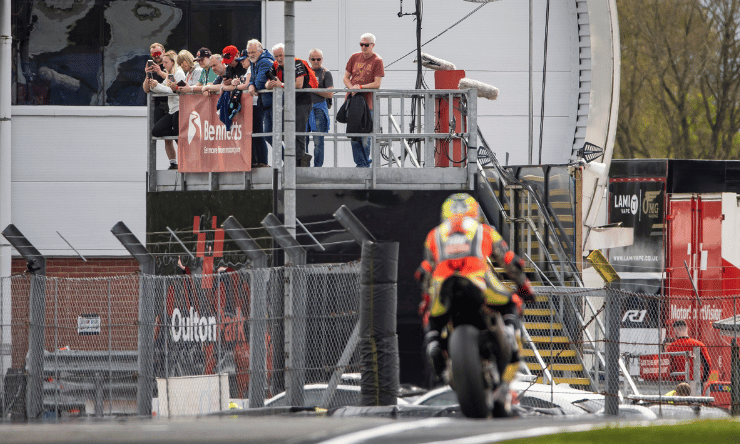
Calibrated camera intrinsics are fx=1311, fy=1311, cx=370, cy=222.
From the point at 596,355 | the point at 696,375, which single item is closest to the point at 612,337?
→ the point at 596,355

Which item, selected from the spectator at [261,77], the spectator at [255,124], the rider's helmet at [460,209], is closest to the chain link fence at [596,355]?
the spectator at [255,124]

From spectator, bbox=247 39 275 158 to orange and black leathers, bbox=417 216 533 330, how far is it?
24.5ft

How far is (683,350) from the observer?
16.5 meters

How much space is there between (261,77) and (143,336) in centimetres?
462

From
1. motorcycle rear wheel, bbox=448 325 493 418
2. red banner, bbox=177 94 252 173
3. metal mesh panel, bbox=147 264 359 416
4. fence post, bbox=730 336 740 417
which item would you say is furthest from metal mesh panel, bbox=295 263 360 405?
red banner, bbox=177 94 252 173

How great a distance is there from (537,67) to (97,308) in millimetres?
9891

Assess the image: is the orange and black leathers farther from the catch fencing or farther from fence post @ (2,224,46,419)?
fence post @ (2,224,46,419)

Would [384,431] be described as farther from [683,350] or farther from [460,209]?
[683,350]

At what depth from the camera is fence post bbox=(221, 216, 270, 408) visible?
40.3 ft

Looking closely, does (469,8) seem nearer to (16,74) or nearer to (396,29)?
(396,29)

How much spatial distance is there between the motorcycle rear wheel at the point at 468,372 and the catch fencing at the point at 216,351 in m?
2.88

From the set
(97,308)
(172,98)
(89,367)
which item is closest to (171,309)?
(89,367)

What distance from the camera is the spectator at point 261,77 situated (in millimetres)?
16969

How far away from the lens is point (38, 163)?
2652 cm
